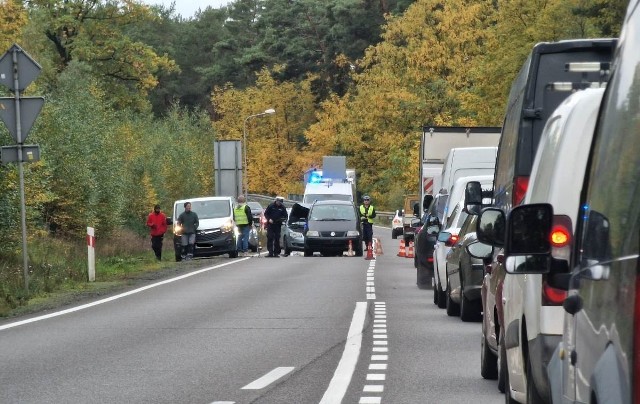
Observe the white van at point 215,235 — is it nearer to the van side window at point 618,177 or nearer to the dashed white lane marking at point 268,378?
the dashed white lane marking at point 268,378

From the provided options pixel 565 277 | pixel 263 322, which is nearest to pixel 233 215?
pixel 263 322

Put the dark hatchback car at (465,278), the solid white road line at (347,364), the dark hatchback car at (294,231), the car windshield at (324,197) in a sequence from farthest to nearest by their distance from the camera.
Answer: the car windshield at (324,197), the dark hatchback car at (294,231), the dark hatchback car at (465,278), the solid white road line at (347,364)

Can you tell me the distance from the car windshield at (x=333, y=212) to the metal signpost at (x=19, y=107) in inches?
875

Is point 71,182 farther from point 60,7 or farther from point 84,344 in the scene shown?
point 60,7

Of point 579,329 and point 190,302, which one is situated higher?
point 579,329

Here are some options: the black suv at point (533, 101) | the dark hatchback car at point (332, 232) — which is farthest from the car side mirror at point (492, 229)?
the dark hatchback car at point (332, 232)

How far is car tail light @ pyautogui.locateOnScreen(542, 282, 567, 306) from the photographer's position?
7.17 meters

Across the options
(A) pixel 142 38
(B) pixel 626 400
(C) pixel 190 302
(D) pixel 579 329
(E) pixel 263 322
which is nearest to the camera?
(B) pixel 626 400

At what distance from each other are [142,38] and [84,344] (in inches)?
4653

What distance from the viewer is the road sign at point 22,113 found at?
23094mm

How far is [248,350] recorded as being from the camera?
1424 cm

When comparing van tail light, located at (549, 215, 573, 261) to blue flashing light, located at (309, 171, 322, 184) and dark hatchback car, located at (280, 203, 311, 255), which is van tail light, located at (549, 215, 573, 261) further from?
blue flashing light, located at (309, 171, 322, 184)

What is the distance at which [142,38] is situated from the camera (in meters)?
132

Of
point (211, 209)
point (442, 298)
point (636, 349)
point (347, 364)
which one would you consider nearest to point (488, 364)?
point (347, 364)
